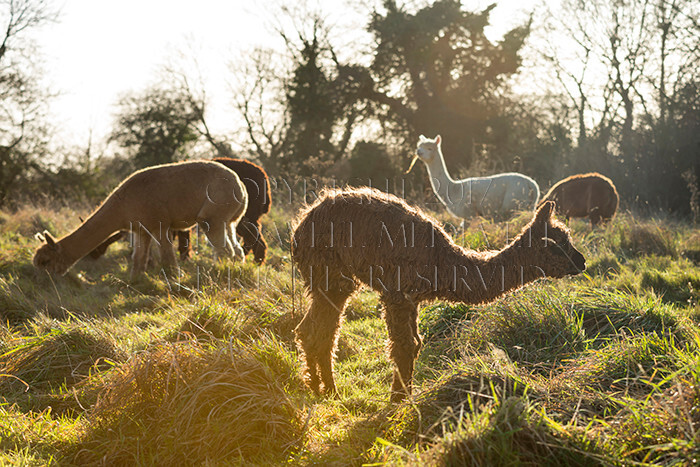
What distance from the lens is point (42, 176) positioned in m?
19.2

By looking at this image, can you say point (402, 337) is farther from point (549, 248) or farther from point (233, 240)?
point (233, 240)

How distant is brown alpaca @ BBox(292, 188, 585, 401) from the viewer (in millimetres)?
3123

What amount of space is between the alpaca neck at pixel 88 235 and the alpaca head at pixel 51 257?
6cm

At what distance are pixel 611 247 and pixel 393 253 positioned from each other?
6134 millimetres

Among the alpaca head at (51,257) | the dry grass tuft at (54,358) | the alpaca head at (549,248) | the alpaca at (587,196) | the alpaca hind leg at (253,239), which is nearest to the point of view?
the alpaca head at (549,248)

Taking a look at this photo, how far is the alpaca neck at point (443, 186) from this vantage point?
10328mm

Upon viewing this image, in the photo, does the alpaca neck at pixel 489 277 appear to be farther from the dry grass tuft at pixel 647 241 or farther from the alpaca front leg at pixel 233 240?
the dry grass tuft at pixel 647 241

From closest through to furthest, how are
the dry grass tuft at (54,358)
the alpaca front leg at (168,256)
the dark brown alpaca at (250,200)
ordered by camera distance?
the dry grass tuft at (54,358) < the alpaca front leg at (168,256) < the dark brown alpaca at (250,200)

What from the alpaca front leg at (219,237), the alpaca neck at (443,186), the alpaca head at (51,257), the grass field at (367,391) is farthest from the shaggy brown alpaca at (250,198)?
the alpaca neck at (443,186)

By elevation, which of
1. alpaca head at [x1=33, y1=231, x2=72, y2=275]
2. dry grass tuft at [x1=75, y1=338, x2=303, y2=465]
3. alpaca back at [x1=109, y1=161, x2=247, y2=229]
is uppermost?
alpaca back at [x1=109, y1=161, x2=247, y2=229]

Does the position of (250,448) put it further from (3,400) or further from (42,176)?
(42,176)

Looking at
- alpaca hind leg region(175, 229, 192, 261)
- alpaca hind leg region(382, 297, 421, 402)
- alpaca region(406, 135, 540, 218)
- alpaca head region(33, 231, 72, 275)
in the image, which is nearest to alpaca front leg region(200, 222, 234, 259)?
alpaca hind leg region(175, 229, 192, 261)

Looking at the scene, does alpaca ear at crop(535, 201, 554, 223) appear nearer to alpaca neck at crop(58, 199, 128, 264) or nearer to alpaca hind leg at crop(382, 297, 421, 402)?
alpaca hind leg at crop(382, 297, 421, 402)

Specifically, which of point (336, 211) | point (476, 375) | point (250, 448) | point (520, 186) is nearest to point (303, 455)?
point (250, 448)
